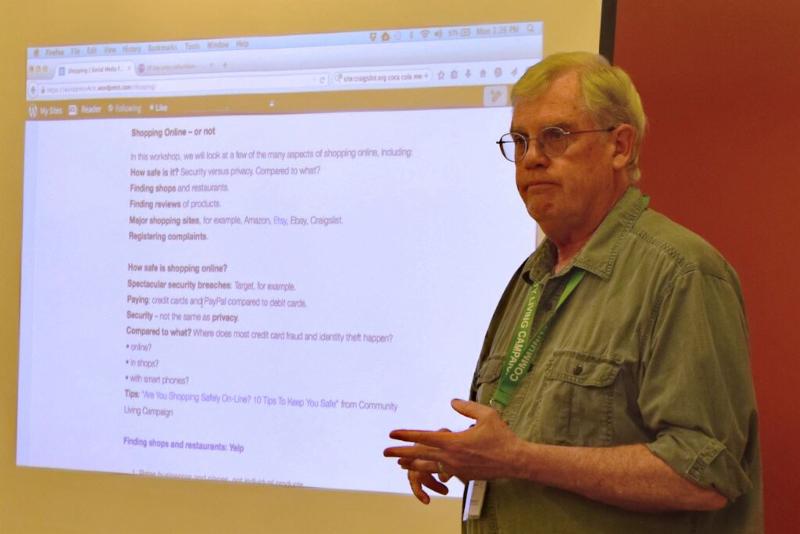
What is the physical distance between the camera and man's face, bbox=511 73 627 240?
5.19 feet

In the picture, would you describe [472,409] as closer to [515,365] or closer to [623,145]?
[515,365]

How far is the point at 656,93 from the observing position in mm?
2459

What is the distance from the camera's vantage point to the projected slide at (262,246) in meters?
2.46

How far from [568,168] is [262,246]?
125 cm

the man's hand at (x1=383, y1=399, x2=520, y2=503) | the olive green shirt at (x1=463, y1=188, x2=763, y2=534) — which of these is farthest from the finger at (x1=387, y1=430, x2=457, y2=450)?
the olive green shirt at (x1=463, y1=188, x2=763, y2=534)

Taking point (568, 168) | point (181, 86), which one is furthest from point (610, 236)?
point (181, 86)

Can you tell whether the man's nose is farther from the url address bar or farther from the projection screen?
the url address bar

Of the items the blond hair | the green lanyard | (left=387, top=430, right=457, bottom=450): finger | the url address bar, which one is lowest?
(left=387, top=430, right=457, bottom=450): finger

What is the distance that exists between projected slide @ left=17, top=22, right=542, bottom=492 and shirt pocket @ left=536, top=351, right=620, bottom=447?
3.07ft

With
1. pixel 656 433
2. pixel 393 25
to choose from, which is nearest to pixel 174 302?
pixel 393 25

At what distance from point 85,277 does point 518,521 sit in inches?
68.7

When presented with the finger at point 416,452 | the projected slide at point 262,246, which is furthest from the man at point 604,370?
the projected slide at point 262,246

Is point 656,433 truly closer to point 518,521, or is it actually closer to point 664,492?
point 664,492

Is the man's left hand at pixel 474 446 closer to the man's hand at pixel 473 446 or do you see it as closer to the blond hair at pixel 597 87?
the man's hand at pixel 473 446
